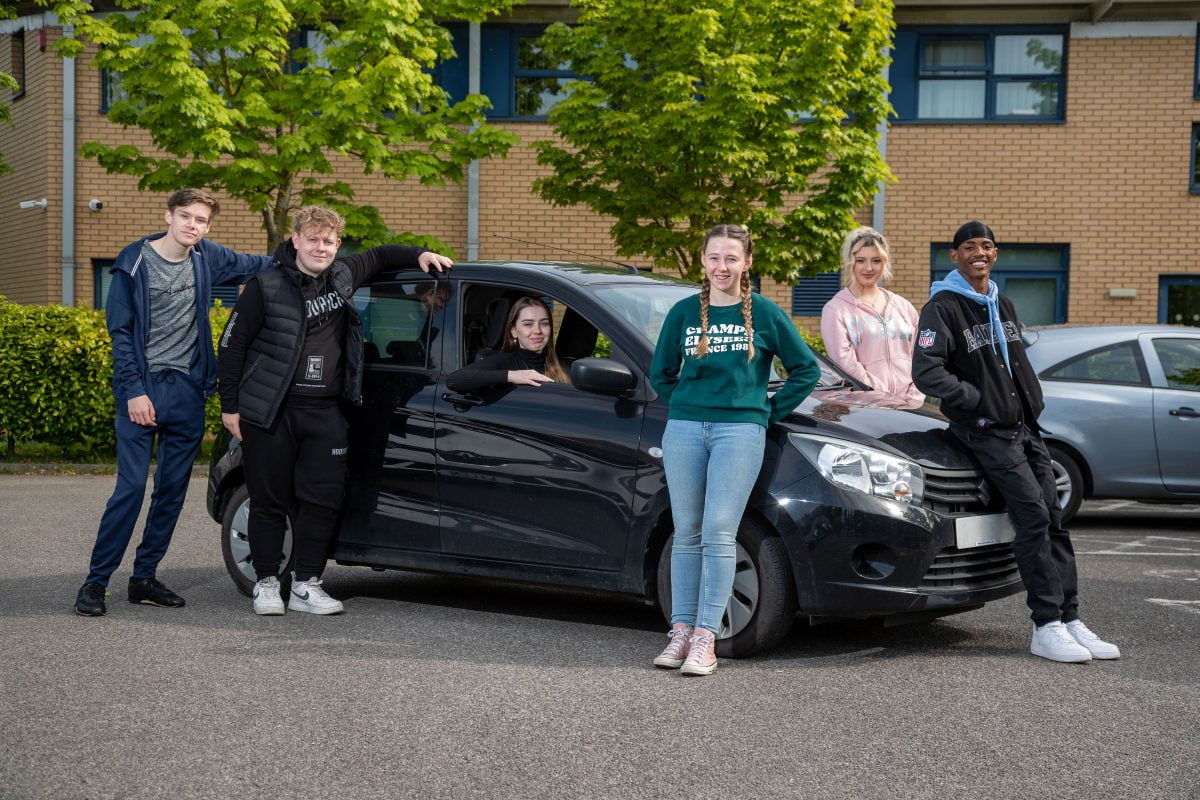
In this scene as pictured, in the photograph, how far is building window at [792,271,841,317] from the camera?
2164cm

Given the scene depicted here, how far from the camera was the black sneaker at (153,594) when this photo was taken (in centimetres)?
718

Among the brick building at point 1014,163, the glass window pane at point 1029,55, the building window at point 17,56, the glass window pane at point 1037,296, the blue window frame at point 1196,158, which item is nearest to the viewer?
the brick building at point 1014,163

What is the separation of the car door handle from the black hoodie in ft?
1.43

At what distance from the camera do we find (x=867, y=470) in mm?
5766

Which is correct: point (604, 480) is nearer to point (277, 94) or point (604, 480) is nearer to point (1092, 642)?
point (1092, 642)

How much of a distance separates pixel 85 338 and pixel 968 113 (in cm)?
1277

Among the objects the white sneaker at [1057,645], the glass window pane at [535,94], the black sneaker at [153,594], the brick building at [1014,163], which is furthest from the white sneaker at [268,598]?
the glass window pane at [535,94]

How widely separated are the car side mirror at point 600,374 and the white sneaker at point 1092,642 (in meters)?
2.12

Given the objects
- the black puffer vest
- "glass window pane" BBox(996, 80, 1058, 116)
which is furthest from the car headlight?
"glass window pane" BBox(996, 80, 1058, 116)

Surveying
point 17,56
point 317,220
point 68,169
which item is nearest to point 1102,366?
point 317,220

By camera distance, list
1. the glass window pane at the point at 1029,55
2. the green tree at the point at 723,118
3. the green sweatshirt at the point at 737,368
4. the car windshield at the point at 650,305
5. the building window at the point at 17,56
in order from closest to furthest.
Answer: the green sweatshirt at the point at 737,368
the car windshield at the point at 650,305
the green tree at the point at 723,118
the glass window pane at the point at 1029,55
the building window at the point at 17,56

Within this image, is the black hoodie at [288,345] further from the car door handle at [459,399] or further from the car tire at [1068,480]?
the car tire at [1068,480]

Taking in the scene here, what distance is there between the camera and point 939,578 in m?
5.84

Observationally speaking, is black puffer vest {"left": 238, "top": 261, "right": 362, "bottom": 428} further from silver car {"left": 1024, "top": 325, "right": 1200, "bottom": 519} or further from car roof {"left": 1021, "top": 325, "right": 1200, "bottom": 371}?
car roof {"left": 1021, "top": 325, "right": 1200, "bottom": 371}
